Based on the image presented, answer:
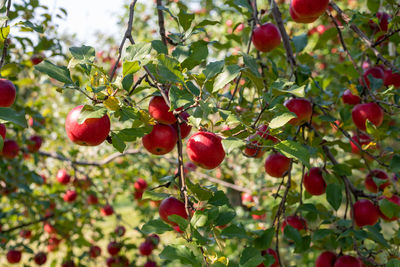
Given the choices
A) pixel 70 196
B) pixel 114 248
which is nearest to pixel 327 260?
pixel 114 248

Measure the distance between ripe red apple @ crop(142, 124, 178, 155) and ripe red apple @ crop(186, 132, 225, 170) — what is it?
0.32 ft

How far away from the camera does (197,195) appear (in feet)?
3.40

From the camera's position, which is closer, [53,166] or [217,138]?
[217,138]

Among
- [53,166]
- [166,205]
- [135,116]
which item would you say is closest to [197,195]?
[166,205]

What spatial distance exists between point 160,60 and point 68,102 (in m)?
3.87

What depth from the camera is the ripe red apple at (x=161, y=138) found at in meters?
1.15

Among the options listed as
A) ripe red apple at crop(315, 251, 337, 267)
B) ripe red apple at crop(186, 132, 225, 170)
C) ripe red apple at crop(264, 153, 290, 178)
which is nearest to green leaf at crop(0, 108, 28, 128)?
ripe red apple at crop(186, 132, 225, 170)

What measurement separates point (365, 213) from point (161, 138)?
1090 mm

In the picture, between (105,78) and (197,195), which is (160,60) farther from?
(197,195)

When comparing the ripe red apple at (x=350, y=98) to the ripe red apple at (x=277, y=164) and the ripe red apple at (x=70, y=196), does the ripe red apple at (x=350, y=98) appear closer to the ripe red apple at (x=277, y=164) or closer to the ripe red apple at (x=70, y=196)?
the ripe red apple at (x=277, y=164)

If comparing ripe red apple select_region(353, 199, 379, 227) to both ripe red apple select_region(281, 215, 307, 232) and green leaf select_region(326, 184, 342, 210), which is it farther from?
ripe red apple select_region(281, 215, 307, 232)

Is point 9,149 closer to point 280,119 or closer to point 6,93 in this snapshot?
point 6,93

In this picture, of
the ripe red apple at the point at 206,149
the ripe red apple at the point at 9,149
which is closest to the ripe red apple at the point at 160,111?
the ripe red apple at the point at 206,149

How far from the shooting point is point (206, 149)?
1060 mm
